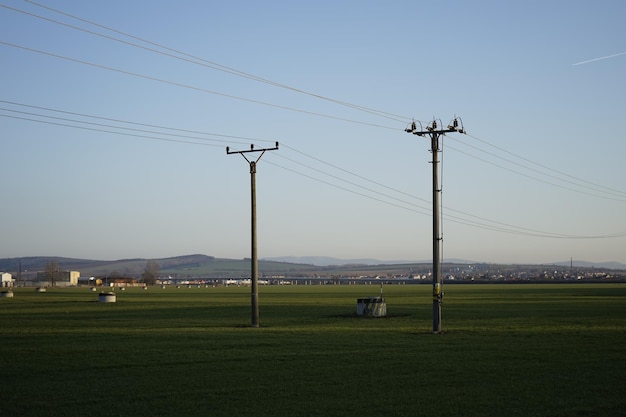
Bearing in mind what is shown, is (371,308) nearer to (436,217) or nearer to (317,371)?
(436,217)

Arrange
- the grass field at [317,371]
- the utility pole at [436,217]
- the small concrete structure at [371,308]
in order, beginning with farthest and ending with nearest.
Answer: the small concrete structure at [371,308] → the utility pole at [436,217] → the grass field at [317,371]

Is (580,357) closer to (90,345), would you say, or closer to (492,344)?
(492,344)

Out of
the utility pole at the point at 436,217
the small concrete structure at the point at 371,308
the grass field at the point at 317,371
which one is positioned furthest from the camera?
the small concrete structure at the point at 371,308

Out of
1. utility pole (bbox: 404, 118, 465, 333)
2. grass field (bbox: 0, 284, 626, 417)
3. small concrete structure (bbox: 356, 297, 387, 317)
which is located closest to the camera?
grass field (bbox: 0, 284, 626, 417)

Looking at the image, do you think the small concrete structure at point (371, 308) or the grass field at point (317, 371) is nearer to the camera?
the grass field at point (317, 371)

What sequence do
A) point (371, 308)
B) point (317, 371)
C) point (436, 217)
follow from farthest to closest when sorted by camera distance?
1. point (371, 308)
2. point (436, 217)
3. point (317, 371)

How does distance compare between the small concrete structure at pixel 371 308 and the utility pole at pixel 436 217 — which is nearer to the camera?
the utility pole at pixel 436 217

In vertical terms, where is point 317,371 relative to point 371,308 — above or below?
below

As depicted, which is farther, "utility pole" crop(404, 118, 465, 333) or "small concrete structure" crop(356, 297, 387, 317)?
"small concrete structure" crop(356, 297, 387, 317)

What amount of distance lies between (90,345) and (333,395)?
46.8 ft

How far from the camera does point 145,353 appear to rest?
25.1 m

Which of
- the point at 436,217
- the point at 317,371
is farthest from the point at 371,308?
the point at 317,371

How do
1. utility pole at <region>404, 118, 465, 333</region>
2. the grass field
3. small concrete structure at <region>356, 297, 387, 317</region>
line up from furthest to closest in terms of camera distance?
small concrete structure at <region>356, 297, 387, 317</region>
utility pole at <region>404, 118, 465, 333</region>
the grass field

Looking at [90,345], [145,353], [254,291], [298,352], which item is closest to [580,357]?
[298,352]
